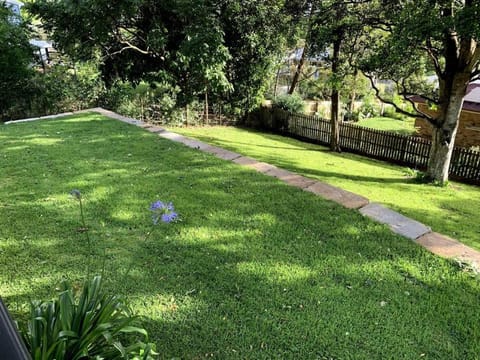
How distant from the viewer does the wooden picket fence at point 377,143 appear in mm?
7516

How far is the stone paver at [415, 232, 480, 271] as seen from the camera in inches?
102

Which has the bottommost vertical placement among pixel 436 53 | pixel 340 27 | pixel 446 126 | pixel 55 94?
pixel 446 126

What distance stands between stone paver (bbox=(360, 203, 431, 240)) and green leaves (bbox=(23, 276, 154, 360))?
2.25 metres

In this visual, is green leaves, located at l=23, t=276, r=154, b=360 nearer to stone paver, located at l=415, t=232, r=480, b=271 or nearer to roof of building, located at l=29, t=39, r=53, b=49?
stone paver, located at l=415, t=232, r=480, b=271

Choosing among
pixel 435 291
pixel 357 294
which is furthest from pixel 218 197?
pixel 435 291

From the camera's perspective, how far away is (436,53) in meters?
5.91

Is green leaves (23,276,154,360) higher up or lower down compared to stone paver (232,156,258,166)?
lower down

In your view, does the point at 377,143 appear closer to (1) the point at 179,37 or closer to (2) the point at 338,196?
(1) the point at 179,37

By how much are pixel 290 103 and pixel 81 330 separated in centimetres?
1111

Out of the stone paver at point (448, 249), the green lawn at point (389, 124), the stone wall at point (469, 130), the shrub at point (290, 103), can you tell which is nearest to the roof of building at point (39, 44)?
the shrub at point (290, 103)

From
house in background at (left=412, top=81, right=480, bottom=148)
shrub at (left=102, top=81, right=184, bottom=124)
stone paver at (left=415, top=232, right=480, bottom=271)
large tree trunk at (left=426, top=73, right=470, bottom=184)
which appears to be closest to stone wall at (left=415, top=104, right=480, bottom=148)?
house in background at (left=412, top=81, right=480, bottom=148)

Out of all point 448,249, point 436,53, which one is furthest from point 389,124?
point 448,249

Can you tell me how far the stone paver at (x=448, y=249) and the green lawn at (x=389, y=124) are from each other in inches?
484

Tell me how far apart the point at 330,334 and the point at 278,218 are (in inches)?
51.5
